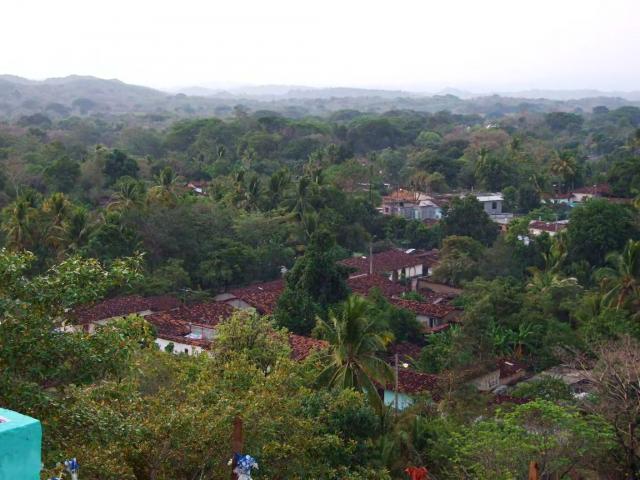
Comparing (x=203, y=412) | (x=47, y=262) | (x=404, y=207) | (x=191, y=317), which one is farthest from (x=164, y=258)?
(x=203, y=412)

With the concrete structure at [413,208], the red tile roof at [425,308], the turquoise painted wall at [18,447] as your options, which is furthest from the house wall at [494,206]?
the turquoise painted wall at [18,447]

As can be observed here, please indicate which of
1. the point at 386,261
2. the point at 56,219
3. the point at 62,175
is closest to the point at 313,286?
the point at 386,261

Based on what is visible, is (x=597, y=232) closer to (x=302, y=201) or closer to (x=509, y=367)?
(x=509, y=367)

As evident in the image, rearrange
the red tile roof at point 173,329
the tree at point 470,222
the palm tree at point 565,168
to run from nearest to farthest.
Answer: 1. the red tile roof at point 173,329
2. the tree at point 470,222
3. the palm tree at point 565,168

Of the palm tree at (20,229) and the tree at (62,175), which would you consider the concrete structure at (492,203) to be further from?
the palm tree at (20,229)

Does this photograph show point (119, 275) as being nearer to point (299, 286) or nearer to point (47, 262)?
point (299, 286)
